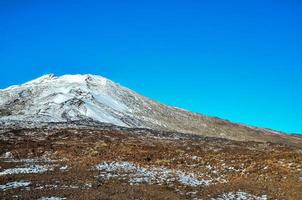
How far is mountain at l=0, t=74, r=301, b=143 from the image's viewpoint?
394ft

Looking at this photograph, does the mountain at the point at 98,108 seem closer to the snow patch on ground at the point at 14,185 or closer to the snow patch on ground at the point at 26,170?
the snow patch on ground at the point at 26,170

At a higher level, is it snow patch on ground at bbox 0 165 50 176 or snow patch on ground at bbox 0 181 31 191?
snow patch on ground at bbox 0 165 50 176

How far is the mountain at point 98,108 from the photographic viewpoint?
120188mm

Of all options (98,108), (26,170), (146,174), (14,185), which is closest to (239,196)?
(146,174)

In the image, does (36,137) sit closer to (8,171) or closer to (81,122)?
(81,122)

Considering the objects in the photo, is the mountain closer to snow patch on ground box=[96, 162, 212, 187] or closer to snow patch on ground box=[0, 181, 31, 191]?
snow patch on ground box=[96, 162, 212, 187]

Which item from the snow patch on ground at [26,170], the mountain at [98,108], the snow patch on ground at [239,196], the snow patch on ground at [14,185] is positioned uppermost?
the mountain at [98,108]

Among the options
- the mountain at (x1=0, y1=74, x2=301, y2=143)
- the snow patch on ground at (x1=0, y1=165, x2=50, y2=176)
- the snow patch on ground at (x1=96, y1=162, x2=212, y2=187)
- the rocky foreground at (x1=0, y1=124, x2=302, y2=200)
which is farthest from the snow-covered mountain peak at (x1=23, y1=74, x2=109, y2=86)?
the snow patch on ground at (x1=96, y1=162, x2=212, y2=187)

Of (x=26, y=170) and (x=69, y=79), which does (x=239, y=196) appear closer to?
(x=26, y=170)

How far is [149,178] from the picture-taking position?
1416 inches

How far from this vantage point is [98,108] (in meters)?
129

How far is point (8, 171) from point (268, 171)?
21.2 m

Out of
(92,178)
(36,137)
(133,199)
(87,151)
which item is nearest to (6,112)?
(36,137)

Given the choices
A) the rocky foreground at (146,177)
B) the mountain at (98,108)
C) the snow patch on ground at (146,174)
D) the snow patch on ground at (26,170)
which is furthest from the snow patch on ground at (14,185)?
the mountain at (98,108)
